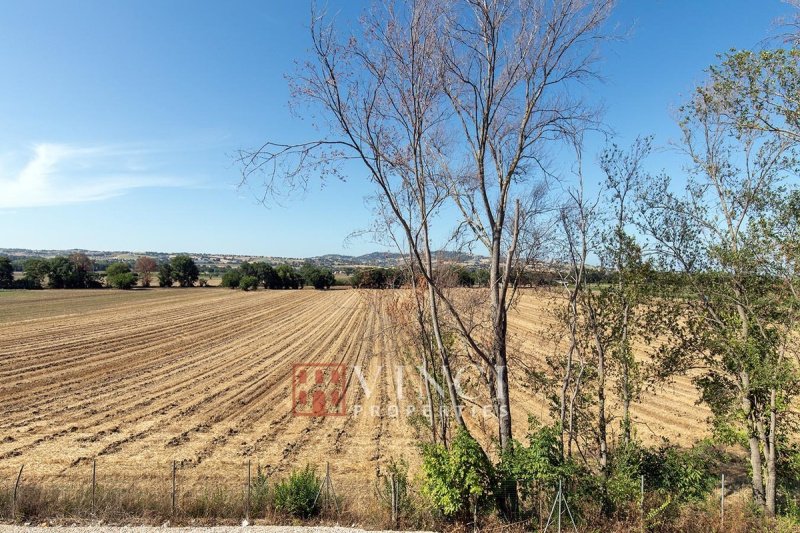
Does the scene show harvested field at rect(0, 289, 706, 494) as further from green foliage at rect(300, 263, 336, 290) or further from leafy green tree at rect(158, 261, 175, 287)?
leafy green tree at rect(158, 261, 175, 287)

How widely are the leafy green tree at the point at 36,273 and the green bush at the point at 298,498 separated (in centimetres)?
10569

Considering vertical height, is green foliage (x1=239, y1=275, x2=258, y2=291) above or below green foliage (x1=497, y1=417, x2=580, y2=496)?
above

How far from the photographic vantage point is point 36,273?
8650 cm

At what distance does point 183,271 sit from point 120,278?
52.4ft

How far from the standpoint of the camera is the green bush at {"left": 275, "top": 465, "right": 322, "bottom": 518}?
810cm

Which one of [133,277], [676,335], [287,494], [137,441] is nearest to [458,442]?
[287,494]

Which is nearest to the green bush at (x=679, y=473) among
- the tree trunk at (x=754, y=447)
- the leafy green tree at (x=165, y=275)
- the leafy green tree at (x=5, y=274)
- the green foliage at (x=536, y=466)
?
the tree trunk at (x=754, y=447)

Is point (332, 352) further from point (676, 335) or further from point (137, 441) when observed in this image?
point (676, 335)

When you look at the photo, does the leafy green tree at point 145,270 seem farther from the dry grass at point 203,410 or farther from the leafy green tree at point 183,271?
the dry grass at point 203,410

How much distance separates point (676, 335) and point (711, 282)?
138 centimetres

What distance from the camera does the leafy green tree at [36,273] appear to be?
86125mm

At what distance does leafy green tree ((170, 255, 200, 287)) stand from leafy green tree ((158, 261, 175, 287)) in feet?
2.88

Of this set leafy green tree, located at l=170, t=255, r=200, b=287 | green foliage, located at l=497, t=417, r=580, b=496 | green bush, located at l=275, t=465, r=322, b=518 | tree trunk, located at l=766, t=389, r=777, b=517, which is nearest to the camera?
green foliage, located at l=497, t=417, r=580, b=496

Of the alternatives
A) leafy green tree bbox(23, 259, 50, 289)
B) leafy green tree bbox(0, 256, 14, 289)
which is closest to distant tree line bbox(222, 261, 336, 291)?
leafy green tree bbox(23, 259, 50, 289)
